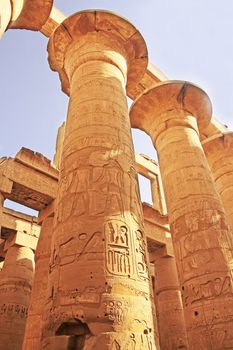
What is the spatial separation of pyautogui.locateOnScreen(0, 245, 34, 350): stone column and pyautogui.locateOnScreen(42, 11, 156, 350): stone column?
581cm

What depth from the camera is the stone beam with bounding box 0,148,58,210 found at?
25.8ft

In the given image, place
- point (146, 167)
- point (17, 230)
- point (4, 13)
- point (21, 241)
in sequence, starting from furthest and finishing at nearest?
1. point (146, 167)
2. point (17, 230)
3. point (21, 241)
4. point (4, 13)

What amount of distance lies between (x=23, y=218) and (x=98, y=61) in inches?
249

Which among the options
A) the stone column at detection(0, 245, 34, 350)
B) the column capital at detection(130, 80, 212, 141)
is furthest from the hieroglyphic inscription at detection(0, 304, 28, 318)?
the column capital at detection(130, 80, 212, 141)

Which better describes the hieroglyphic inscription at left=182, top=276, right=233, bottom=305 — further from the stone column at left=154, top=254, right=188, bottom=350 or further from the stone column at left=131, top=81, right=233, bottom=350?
the stone column at left=154, top=254, right=188, bottom=350

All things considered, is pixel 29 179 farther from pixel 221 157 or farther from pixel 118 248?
pixel 221 157

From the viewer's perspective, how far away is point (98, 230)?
3.29 metres

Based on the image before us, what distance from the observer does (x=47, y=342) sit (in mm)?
2742

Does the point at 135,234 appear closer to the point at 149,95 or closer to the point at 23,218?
the point at 149,95

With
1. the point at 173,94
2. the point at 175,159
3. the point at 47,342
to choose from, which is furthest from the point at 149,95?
the point at 47,342

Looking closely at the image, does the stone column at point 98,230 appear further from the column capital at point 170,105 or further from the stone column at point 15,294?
the stone column at point 15,294

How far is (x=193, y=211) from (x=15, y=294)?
18.9ft

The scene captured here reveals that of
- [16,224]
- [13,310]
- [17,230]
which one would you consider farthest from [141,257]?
[16,224]

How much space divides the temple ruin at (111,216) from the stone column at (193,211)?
0.02 m
